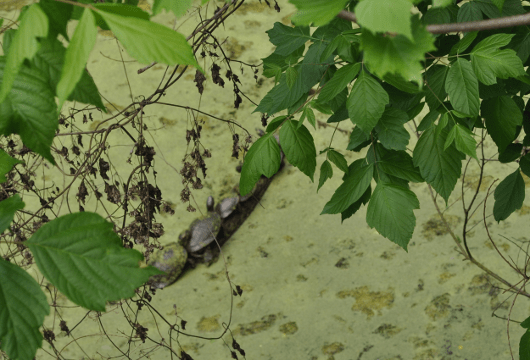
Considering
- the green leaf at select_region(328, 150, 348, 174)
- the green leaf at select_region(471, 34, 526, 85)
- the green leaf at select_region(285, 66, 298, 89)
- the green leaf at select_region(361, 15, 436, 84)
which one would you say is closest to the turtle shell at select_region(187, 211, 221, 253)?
the green leaf at select_region(328, 150, 348, 174)

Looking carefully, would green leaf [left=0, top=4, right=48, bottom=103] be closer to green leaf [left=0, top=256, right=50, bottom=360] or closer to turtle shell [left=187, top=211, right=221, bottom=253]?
green leaf [left=0, top=256, right=50, bottom=360]

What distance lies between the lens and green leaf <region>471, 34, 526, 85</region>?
98cm

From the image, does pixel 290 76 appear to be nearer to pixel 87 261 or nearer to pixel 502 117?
pixel 502 117

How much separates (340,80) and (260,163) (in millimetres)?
284

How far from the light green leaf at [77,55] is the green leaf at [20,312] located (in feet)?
0.90

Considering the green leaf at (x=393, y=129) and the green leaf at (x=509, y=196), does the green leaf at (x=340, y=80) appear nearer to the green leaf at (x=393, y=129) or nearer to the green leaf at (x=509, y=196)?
the green leaf at (x=393, y=129)

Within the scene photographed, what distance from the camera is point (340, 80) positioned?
1.00 metres

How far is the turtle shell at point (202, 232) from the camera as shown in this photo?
3297 millimetres

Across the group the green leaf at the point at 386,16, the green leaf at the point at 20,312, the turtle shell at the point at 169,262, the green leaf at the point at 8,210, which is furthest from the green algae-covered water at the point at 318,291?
the green leaf at the point at 386,16

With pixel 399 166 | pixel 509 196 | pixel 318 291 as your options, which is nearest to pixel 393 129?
pixel 399 166

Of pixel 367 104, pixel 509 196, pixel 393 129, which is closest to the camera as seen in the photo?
pixel 367 104

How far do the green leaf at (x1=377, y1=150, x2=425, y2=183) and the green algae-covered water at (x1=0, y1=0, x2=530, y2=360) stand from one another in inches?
48.8

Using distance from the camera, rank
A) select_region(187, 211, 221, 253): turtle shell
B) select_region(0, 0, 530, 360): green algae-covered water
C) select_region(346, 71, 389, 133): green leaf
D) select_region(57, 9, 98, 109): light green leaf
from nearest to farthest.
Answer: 1. select_region(57, 9, 98, 109): light green leaf
2. select_region(346, 71, 389, 133): green leaf
3. select_region(0, 0, 530, 360): green algae-covered water
4. select_region(187, 211, 221, 253): turtle shell

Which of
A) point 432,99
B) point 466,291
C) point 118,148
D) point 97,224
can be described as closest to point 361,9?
point 97,224
